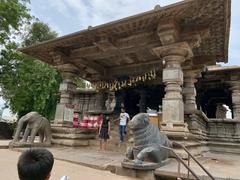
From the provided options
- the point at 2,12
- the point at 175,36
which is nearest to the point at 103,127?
the point at 175,36

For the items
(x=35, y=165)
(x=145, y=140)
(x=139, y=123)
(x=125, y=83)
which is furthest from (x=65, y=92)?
(x=35, y=165)

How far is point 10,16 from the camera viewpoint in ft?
55.2

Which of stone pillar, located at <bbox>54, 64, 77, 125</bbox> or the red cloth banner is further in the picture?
the red cloth banner

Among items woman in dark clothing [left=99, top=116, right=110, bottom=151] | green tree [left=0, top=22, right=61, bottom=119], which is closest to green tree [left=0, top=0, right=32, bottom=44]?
green tree [left=0, top=22, right=61, bottom=119]

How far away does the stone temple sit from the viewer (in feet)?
21.4

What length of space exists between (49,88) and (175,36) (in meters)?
13.0

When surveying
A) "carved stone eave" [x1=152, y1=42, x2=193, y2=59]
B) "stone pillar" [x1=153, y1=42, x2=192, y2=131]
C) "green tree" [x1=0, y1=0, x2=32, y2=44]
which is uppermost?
"green tree" [x1=0, y1=0, x2=32, y2=44]

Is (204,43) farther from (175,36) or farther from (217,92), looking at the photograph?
(217,92)

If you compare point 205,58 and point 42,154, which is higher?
point 205,58

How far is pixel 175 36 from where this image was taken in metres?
6.87

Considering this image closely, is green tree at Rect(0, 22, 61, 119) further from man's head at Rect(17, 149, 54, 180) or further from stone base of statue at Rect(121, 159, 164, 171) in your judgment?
man's head at Rect(17, 149, 54, 180)

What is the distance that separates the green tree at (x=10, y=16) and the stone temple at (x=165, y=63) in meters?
7.58

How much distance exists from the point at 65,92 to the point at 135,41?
3.68 meters

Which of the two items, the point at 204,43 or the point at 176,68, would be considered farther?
the point at 204,43
